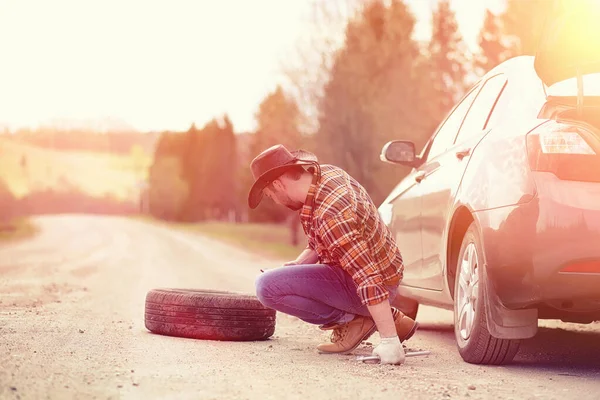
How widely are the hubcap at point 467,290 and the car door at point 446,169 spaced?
40 centimetres

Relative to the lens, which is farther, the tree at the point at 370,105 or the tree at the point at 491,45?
the tree at the point at 491,45

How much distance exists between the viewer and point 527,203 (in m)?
5.22

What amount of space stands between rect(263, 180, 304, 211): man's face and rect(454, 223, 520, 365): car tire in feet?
3.51

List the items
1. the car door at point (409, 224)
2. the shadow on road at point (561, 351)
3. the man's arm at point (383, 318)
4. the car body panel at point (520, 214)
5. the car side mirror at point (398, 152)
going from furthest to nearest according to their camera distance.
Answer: the car side mirror at point (398, 152) → the car door at point (409, 224) → the shadow on road at point (561, 351) → the man's arm at point (383, 318) → the car body panel at point (520, 214)

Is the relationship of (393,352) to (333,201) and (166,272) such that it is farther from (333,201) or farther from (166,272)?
(166,272)

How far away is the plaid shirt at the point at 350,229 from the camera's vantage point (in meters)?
5.88

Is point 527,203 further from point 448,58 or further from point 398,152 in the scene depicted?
point 448,58

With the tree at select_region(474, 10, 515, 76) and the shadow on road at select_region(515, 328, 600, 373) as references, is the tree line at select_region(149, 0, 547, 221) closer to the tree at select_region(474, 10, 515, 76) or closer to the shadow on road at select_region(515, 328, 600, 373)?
the tree at select_region(474, 10, 515, 76)

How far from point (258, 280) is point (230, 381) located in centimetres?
170

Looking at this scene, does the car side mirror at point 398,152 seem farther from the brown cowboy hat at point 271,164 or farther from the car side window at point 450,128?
the brown cowboy hat at point 271,164

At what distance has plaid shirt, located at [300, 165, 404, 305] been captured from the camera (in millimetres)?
5879

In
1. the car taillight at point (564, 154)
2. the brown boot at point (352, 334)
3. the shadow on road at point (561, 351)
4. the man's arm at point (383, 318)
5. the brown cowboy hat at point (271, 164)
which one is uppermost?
the car taillight at point (564, 154)

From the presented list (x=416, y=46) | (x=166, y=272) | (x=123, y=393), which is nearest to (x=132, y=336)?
(x=123, y=393)

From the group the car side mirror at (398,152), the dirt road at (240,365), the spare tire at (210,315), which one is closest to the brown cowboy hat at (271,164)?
the dirt road at (240,365)
